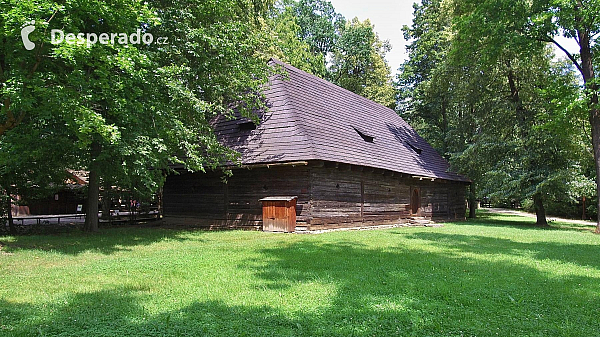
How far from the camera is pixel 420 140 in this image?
29.0 meters

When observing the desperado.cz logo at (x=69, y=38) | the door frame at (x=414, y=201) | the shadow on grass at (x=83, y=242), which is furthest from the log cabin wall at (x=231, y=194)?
the door frame at (x=414, y=201)

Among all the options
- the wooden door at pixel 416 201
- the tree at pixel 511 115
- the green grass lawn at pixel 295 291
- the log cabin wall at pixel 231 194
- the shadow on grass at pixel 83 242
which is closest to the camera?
the green grass lawn at pixel 295 291

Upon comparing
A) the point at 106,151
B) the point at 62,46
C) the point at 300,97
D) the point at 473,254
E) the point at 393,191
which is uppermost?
the point at 300,97

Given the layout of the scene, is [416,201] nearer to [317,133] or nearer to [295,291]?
[317,133]

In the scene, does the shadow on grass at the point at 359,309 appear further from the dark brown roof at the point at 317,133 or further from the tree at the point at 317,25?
the tree at the point at 317,25

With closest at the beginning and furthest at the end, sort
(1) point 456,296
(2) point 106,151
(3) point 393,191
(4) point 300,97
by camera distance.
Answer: (1) point 456,296, (2) point 106,151, (4) point 300,97, (3) point 393,191

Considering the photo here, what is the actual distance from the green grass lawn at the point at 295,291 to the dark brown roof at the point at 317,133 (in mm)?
5937

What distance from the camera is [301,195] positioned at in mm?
15625

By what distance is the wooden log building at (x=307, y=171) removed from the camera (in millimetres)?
15781

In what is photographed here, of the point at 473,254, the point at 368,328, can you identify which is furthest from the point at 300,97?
the point at 368,328

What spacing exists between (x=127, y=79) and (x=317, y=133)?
8.56 m

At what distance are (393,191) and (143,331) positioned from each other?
18109mm

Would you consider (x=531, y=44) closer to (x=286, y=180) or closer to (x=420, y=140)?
(x=420, y=140)

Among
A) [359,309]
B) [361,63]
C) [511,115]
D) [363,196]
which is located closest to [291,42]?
[361,63]
